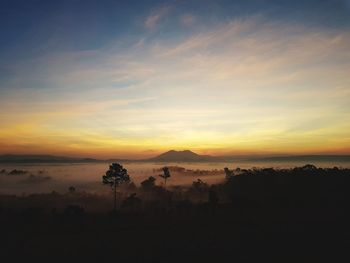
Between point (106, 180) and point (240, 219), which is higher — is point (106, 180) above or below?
above

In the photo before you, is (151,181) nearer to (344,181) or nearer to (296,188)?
(296,188)

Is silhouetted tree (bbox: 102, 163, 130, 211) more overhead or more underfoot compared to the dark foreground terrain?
more overhead

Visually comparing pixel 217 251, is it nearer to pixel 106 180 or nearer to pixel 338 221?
pixel 338 221

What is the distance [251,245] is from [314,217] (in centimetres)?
2301

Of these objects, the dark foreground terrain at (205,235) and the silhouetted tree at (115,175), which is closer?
the dark foreground terrain at (205,235)

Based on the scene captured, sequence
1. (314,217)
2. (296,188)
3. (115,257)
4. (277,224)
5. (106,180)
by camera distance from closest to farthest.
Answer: (115,257) → (277,224) → (314,217) → (106,180) → (296,188)

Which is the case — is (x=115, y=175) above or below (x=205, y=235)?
above

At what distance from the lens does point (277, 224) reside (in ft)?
169

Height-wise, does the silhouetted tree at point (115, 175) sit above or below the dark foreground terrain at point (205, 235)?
above

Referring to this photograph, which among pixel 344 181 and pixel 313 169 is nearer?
pixel 344 181

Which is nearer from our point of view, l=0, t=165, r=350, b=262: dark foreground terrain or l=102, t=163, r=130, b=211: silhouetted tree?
l=0, t=165, r=350, b=262: dark foreground terrain

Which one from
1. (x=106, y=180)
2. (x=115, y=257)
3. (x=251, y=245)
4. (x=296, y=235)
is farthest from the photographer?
(x=106, y=180)

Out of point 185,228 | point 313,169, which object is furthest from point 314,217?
point 313,169

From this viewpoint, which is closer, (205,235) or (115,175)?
(205,235)
